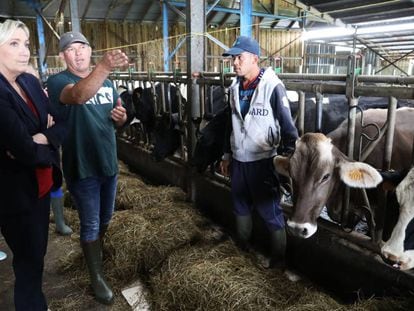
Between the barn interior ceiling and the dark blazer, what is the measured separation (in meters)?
7.39

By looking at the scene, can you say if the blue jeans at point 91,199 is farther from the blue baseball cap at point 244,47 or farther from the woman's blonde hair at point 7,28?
the blue baseball cap at point 244,47

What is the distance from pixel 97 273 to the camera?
110 inches

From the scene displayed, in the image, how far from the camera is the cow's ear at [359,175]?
214cm

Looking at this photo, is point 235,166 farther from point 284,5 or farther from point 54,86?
point 284,5

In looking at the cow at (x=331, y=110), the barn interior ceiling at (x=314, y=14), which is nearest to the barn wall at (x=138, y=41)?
the barn interior ceiling at (x=314, y=14)

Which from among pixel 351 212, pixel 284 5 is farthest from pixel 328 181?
pixel 284 5

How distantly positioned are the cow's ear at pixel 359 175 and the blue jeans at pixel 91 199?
160 cm

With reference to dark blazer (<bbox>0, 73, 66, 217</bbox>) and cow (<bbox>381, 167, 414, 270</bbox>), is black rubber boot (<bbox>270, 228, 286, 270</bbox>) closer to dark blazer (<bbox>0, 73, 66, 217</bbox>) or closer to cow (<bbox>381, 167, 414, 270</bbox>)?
cow (<bbox>381, 167, 414, 270</bbox>)

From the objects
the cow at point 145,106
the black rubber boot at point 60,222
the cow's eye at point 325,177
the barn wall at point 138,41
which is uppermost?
the barn wall at point 138,41

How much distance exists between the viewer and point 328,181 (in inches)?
93.6

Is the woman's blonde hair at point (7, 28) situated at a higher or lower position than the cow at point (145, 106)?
higher

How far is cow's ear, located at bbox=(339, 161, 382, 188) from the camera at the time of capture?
2145 mm

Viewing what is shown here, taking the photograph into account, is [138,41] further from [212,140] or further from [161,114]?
[212,140]

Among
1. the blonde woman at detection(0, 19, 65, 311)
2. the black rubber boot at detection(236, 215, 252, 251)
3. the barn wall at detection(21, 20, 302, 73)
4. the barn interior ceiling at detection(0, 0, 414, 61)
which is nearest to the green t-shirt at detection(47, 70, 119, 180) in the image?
the blonde woman at detection(0, 19, 65, 311)
